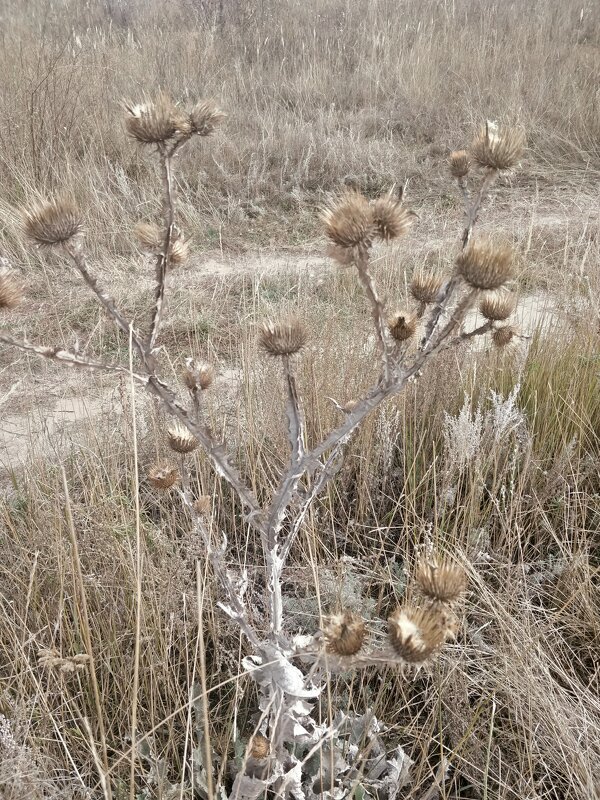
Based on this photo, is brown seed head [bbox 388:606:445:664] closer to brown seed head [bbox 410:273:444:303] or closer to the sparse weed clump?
the sparse weed clump

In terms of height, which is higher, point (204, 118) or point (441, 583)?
point (204, 118)

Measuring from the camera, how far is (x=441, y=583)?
1.04 meters

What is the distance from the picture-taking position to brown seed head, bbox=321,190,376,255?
0.99 meters

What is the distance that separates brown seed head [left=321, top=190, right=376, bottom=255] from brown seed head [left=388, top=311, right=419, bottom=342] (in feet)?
1.06

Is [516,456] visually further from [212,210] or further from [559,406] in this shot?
[212,210]

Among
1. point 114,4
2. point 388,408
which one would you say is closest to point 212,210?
point 388,408

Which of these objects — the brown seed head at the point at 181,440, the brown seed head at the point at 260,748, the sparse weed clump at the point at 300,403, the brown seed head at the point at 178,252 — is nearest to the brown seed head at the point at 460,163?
the sparse weed clump at the point at 300,403

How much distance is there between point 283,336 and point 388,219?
261mm

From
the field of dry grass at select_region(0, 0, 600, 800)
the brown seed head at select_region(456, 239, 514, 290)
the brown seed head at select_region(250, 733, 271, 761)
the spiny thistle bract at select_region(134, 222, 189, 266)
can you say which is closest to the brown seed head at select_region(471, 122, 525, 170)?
the brown seed head at select_region(456, 239, 514, 290)

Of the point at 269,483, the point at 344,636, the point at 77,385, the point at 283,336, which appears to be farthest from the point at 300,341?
the point at 77,385

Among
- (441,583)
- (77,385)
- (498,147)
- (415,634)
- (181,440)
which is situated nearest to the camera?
(415,634)

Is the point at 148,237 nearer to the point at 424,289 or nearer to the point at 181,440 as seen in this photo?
the point at 181,440

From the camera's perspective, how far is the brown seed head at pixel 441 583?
103cm

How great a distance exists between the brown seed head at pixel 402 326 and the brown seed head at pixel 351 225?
324mm
